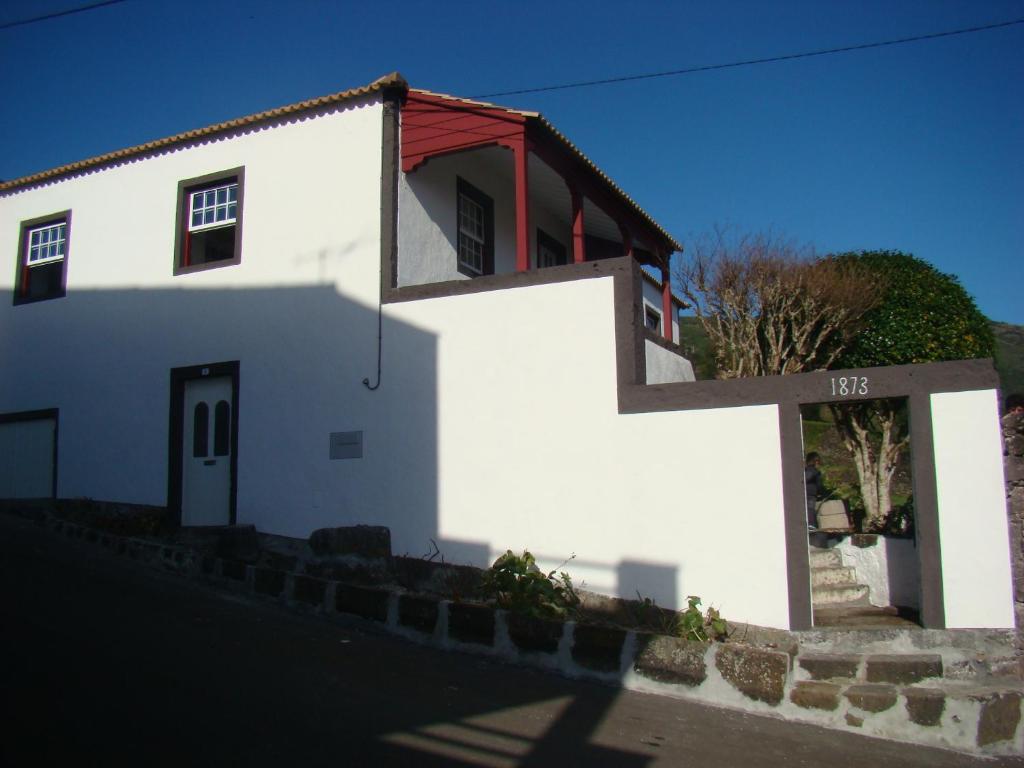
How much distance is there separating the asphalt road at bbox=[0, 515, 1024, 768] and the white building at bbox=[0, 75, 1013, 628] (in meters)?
1.71

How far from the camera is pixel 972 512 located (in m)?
7.49

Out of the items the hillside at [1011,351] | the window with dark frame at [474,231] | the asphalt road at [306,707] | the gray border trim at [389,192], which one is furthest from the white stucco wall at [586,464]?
the hillside at [1011,351]

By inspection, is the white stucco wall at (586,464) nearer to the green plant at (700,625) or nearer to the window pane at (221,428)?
the green plant at (700,625)

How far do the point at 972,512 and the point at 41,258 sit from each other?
13.5 metres

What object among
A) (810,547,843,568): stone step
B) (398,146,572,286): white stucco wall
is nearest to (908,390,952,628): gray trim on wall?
(810,547,843,568): stone step

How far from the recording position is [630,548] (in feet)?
28.1

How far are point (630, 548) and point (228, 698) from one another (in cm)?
403

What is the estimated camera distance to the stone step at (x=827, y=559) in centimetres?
916

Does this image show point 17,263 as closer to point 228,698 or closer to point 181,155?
point 181,155

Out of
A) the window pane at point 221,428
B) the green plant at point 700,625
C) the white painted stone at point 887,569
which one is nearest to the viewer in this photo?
the green plant at point 700,625

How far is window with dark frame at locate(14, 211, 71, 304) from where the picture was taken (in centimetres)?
1394

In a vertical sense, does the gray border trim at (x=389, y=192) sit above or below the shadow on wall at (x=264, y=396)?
above

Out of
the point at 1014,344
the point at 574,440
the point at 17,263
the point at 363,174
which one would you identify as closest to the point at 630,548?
the point at 574,440

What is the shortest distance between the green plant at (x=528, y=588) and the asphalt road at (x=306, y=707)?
2.23 ft
